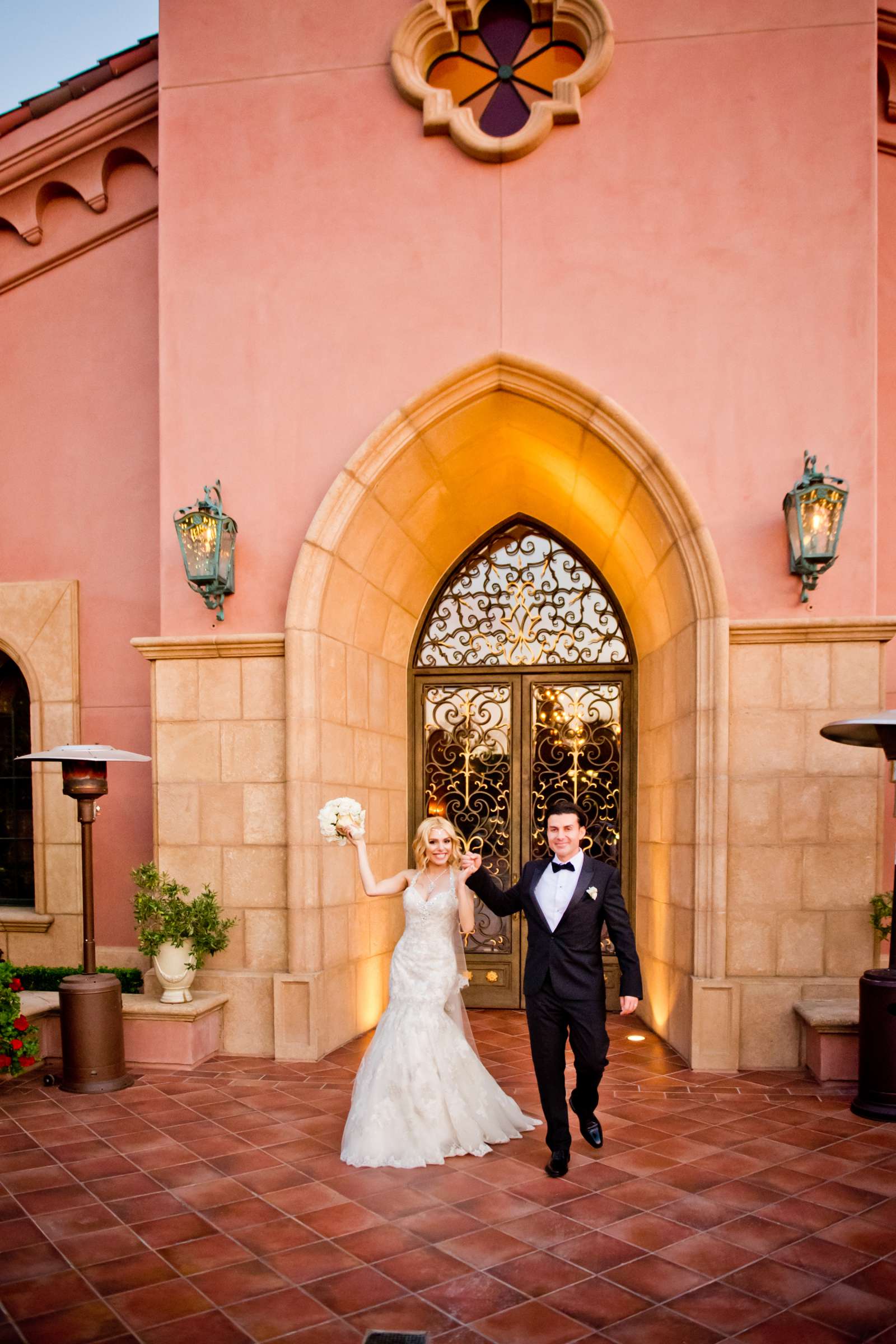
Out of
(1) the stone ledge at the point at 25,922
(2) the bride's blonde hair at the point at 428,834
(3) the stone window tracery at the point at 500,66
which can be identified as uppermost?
(3) the stone window tracery at the point at 500,66

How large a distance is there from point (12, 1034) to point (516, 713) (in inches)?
176

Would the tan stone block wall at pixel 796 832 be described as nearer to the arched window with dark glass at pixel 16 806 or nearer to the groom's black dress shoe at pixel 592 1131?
the groom's black dress shoe at pixel 592 1131

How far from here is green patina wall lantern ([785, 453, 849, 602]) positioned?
20.3ft

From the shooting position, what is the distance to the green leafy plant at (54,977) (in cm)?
740

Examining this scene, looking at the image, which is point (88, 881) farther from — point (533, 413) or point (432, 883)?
point (533, 413)

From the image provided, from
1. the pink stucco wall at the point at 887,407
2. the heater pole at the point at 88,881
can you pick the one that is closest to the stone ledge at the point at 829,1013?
the pink stucco wall at the point at 887,407

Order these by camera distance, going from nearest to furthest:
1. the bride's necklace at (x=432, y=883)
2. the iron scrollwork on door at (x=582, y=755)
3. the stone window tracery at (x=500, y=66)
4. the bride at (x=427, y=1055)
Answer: the bride at (x=427, y=1055), the bride's necklace at (x=432, y=883), the stone window tracery at (x=500, y=66), the iron scrollwork on door at (x=582, y=755)

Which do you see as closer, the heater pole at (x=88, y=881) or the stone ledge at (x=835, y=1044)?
the stone ledge at (x=835, y=1044)

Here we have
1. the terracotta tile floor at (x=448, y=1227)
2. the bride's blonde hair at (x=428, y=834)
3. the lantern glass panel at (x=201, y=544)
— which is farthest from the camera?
the lantern glass panel at (x=201, y=544)

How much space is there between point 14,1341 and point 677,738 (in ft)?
16.8

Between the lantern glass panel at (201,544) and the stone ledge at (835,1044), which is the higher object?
the lantern glass panel at (201,544)

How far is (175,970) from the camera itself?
21.8 ft

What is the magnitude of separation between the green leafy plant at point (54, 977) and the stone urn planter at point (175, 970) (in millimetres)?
807

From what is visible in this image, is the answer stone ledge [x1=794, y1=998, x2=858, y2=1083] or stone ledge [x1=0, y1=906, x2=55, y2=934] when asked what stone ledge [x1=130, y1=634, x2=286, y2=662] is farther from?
stone ledge [x1=794, y1=998, x2=858, y2=1083]
